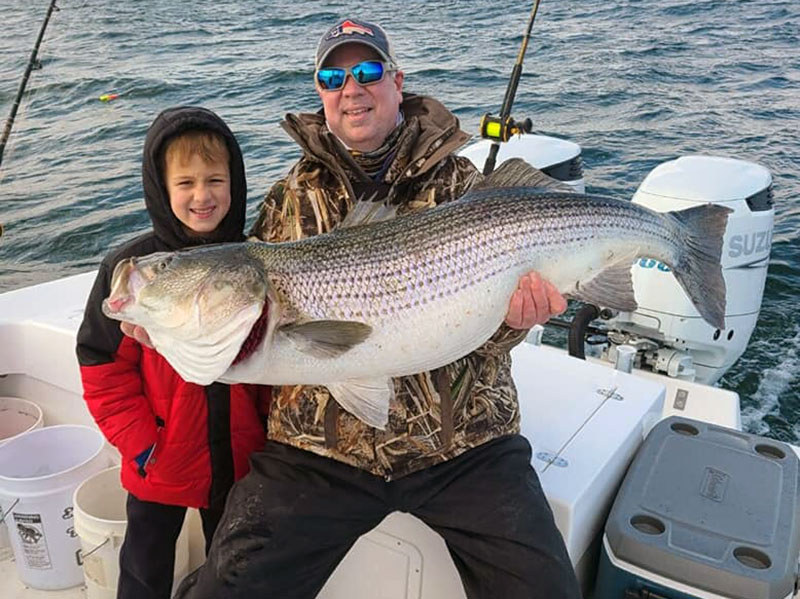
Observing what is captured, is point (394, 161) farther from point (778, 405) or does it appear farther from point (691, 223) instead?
point (778, 405)

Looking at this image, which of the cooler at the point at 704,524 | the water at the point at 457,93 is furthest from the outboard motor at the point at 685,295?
the cooler at the point at 704,524

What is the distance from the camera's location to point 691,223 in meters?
2.74

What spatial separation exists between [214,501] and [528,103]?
1159cm

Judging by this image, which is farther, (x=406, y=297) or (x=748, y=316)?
(x=748, y=316)

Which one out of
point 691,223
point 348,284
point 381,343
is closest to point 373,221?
point 348,284

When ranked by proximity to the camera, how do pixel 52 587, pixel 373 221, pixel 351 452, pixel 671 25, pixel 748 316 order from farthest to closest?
pixel 671 25 < pixel 748 316 < pixel 52 587 < pixel 351 452 < pixel 373 221

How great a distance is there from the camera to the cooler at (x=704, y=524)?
7.92ft

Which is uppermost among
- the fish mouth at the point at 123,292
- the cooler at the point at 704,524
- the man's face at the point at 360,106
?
the man's face at the point at 360,106

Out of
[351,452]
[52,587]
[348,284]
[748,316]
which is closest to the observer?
[348,284]

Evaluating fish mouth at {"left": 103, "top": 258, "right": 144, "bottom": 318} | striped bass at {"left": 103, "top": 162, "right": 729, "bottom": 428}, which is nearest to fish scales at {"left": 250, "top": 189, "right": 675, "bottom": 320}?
striped bass at {"left": 103, "top": 162, "right": 729, "bottom": 428}

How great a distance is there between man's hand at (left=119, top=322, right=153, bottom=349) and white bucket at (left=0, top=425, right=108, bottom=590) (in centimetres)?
118

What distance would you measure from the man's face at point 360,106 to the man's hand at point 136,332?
1.08 meters

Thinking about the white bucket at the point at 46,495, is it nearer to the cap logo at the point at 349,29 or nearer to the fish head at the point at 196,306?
the fish head at the point at 196,306

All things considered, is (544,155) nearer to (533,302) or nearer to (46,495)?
(533,302)
